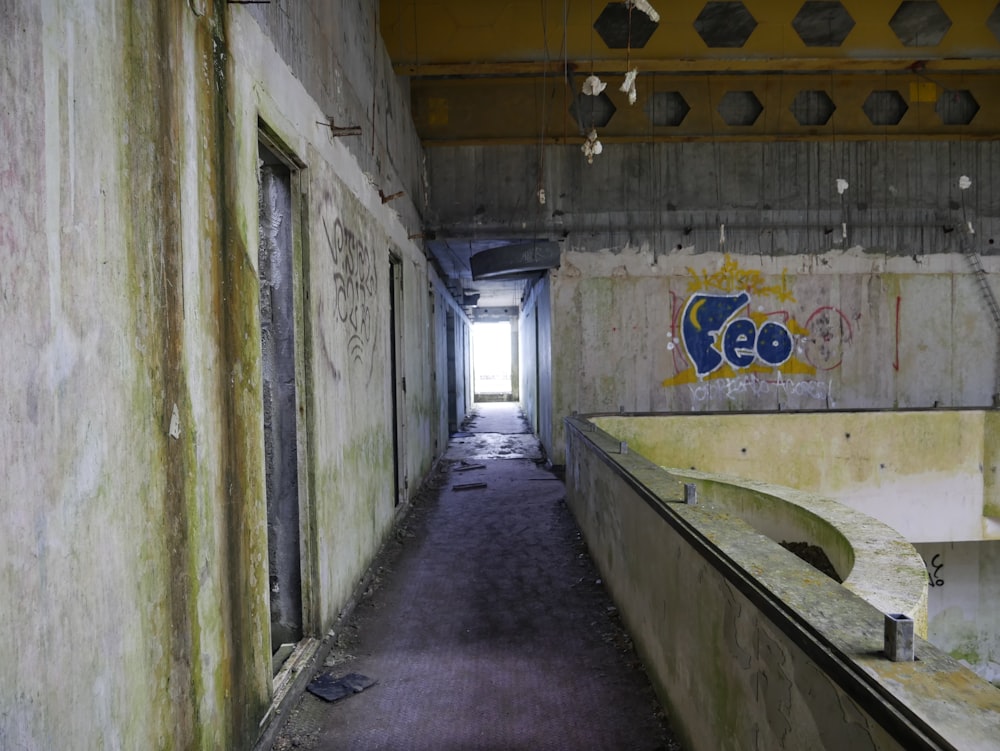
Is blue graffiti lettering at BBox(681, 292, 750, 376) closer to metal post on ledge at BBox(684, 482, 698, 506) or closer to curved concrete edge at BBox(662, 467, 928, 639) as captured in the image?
curved concrete edge at BBox(662, 467, 928, 639)

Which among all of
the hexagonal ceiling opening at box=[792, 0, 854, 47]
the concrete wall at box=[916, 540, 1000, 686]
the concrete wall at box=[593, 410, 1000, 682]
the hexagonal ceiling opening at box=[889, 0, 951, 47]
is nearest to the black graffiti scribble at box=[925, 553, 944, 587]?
the concrete wall at box=[916, 540, 1000, 686]

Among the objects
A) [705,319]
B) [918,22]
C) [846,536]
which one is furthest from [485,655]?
[918,22]

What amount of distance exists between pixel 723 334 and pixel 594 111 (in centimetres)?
369

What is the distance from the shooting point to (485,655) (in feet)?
11.6

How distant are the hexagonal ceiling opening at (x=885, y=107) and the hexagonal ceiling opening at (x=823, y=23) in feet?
10.2

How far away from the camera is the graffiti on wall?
361 inches

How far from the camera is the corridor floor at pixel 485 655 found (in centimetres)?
278

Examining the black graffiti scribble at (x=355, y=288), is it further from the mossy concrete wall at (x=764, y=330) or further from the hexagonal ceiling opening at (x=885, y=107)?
the hexagonal ceiling opening at (x=885, y=107)

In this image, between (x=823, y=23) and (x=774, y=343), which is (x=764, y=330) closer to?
(x=774, y=343)

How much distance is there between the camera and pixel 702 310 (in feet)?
30.0

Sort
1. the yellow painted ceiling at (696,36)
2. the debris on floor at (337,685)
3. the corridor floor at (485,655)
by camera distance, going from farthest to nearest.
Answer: the yellow painted ceiling at (696,36), the debris on floor at (337,685), the corridor floor at (485,655)

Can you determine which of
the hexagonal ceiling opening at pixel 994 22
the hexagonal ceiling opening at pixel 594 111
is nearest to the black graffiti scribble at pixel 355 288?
the hexagonal ceiling opening at pixel 594 111

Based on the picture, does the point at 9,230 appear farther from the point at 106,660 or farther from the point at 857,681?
the point at 857,681

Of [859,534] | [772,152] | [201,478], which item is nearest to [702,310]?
[772,152]
